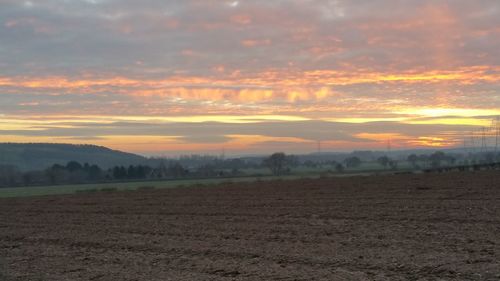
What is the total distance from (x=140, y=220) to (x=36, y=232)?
4.66 meters

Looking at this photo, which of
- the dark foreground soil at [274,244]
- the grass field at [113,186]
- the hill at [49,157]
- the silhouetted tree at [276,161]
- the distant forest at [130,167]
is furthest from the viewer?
the hill at [49,157]

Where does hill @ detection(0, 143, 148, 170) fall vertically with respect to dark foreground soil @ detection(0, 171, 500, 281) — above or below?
above

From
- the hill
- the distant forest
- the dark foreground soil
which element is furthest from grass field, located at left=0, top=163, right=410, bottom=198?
the hill

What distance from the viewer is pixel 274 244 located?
16859 mm

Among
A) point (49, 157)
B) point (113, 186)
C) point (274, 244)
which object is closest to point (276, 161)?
point (113, 186)

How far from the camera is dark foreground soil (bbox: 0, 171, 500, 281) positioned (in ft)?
42.0

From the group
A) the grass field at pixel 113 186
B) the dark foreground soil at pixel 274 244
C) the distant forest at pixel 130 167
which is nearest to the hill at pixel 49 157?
the distant forest at pixel 130 167

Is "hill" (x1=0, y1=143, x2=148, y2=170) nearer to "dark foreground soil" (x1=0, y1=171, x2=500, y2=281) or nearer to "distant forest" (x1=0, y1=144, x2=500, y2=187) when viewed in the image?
"distant forest" (x1=0, y1=144, x2=500, y2=187)

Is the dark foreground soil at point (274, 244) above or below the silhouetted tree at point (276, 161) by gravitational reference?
below

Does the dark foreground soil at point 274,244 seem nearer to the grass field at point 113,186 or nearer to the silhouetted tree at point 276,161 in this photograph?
the grass field at point 113,186

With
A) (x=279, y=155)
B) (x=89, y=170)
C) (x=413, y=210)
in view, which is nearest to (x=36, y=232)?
(x=413, y=210)

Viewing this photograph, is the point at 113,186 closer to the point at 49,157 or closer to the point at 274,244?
the point at 274,244

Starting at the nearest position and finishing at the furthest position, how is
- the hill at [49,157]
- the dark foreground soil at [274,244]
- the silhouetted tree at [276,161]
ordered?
A: the dark foreground soil at [274,244], the silhouetted tree at [276,161], the hill at [49,157]

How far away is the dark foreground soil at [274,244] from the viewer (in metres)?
12.8
